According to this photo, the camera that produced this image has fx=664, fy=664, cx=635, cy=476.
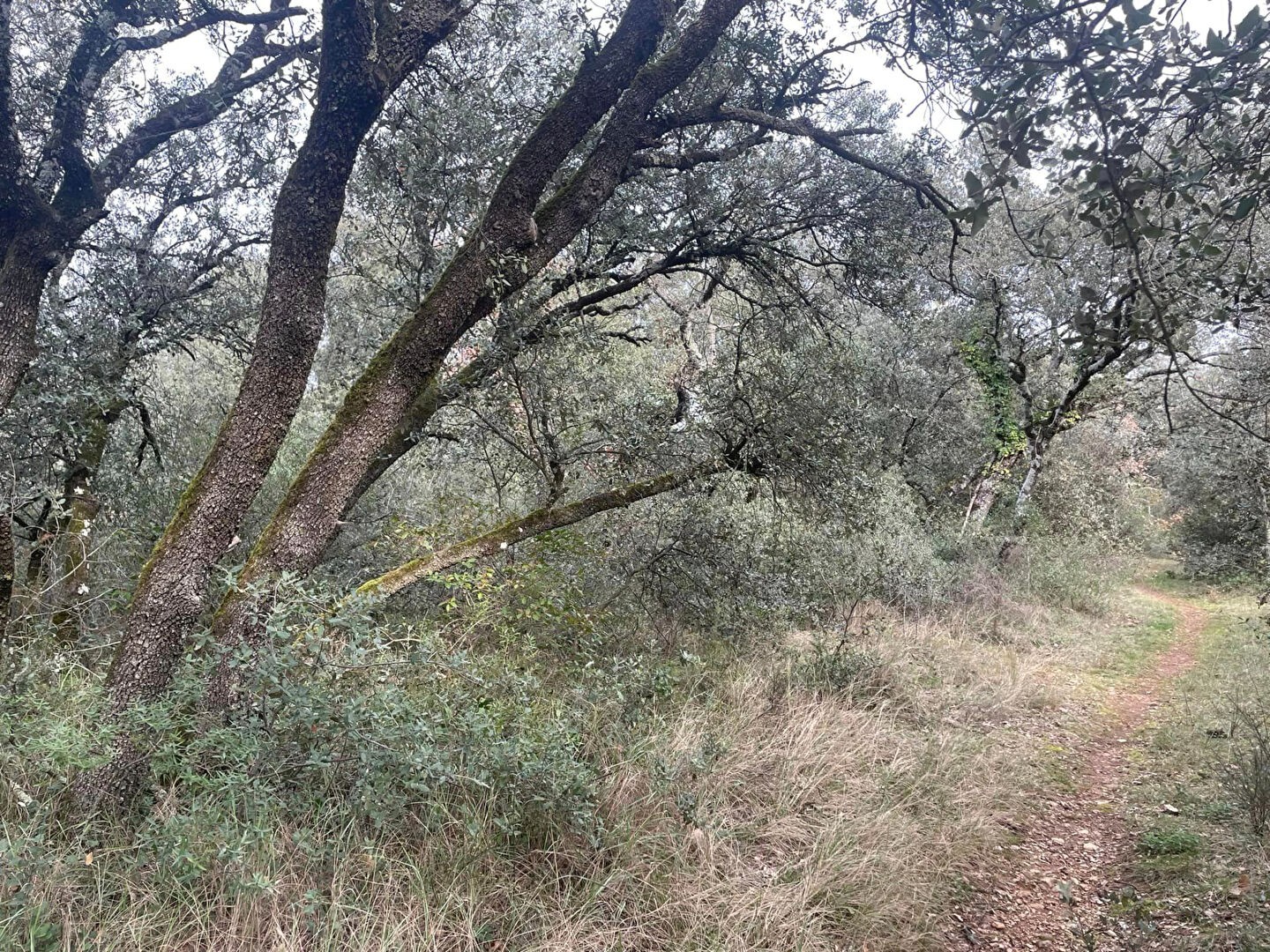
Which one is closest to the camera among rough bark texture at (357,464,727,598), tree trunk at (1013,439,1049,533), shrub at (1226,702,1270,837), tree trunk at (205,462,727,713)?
shrub at (1226,702,1270,837)

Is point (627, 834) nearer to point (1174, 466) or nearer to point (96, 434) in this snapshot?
point (96, 434)

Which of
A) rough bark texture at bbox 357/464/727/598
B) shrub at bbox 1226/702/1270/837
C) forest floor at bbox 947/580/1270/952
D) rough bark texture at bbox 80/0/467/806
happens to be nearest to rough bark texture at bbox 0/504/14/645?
rough bark texture at bbox 80/0/467/806

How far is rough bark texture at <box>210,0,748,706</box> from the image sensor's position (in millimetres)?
3771

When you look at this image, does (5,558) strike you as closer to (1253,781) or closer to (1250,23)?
(1250,23)

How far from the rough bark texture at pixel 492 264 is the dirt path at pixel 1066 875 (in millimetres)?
4246

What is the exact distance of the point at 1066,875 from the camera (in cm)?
438

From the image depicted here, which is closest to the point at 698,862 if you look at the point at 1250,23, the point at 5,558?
the point at 1250,23

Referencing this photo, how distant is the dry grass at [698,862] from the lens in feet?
8.37

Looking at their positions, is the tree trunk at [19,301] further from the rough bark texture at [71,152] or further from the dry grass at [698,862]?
the dry grass at [698,862]

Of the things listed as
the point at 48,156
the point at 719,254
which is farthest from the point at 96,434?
the point at 719,254

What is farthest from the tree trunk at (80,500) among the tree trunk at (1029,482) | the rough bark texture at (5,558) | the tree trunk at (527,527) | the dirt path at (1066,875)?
the tree trunk at (1029,482)

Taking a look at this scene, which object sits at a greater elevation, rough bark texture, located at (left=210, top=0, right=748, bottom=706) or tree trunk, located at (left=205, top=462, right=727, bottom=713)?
rough bark texture, located at (left=210, top=0, right=748, bottom=706)

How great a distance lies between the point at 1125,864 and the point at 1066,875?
421mm

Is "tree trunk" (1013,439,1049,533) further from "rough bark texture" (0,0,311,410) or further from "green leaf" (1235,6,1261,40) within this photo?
"rough bark texture" (0,0,311,410)
